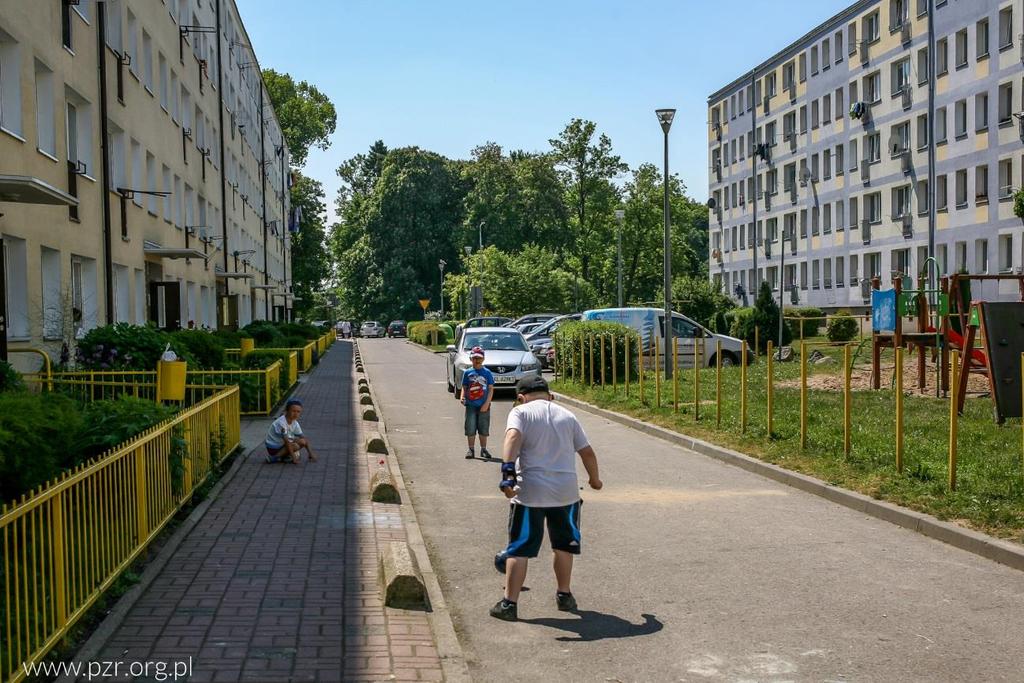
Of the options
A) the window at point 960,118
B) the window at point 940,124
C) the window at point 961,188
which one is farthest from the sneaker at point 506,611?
the window at point 940,124

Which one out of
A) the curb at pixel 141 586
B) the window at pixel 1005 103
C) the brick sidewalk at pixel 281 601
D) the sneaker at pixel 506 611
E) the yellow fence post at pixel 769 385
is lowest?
the sneaker at pixel 506 611

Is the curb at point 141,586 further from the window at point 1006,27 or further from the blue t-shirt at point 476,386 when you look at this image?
the window at point 1006,27

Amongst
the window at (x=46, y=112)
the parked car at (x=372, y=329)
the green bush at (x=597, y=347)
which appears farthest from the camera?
the parked car at (x=372, y=329)

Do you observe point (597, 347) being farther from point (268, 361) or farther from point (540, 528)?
point (540, 528)

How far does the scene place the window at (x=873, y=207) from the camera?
53.5m

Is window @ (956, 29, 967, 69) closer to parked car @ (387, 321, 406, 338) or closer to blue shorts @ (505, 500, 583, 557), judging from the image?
blue shorts @ (505, 500, 583, 557)

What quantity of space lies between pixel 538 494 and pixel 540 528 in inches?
8.3

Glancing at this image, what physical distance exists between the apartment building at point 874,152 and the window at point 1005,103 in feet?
0.15

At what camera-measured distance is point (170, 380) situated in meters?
12.9

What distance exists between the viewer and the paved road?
5586 mm

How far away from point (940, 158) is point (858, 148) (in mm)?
9220

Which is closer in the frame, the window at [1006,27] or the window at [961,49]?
the window at [1006,27]

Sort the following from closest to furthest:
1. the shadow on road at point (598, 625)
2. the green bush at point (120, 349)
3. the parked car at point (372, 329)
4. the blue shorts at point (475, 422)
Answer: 1. the shadow on road at point (598, 625)
2. the blue shorts at point (475, 422)
3. the green bush at point (120, 349)
4. the parked car at point (372, 329)

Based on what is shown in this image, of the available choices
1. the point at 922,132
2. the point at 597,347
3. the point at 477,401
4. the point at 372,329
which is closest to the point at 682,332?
the point at 597,347
